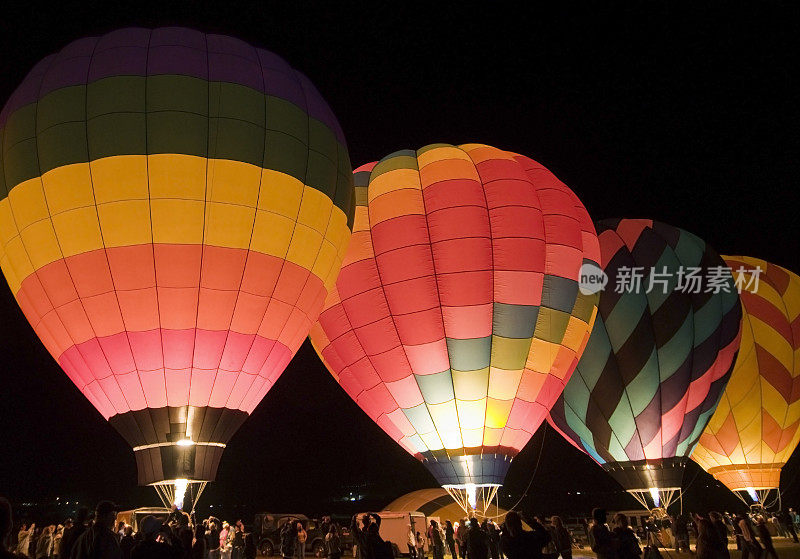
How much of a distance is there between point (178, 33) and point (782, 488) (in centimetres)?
2610

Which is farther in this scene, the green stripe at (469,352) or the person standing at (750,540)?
the green stripe at (469,352)

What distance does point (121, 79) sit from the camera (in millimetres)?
6766

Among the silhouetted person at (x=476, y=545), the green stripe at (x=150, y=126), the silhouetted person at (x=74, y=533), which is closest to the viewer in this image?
the silhouetted person at (x=74, y=533)

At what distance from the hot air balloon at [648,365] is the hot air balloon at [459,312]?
5.54ft

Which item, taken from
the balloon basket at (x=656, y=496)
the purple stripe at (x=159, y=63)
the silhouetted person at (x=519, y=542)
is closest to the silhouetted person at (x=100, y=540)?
the silhouetted person at (x=519, y=542)

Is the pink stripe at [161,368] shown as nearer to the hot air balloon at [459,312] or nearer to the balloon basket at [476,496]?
the hot air balloon at [459,312]

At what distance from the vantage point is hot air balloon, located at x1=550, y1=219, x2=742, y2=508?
10.9 m

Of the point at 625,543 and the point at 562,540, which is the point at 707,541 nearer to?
the point at 625,543

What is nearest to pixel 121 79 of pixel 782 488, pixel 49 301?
pixel 49 301

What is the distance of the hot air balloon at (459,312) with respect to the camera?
8945 millimetres

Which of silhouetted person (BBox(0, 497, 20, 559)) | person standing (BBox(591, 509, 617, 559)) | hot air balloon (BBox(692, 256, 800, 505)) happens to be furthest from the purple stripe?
hot air balloon (BBox(692, 256, 800, 505))

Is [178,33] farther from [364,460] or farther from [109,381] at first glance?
[364,460]

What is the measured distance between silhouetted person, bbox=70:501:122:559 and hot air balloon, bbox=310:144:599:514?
6216mm

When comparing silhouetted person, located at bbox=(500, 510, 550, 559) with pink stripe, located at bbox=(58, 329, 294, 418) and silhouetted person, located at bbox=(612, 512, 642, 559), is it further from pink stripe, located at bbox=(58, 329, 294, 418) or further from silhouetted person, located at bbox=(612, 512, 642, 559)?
pink stripe, located at bbox=(58, 329, 294, 418)
